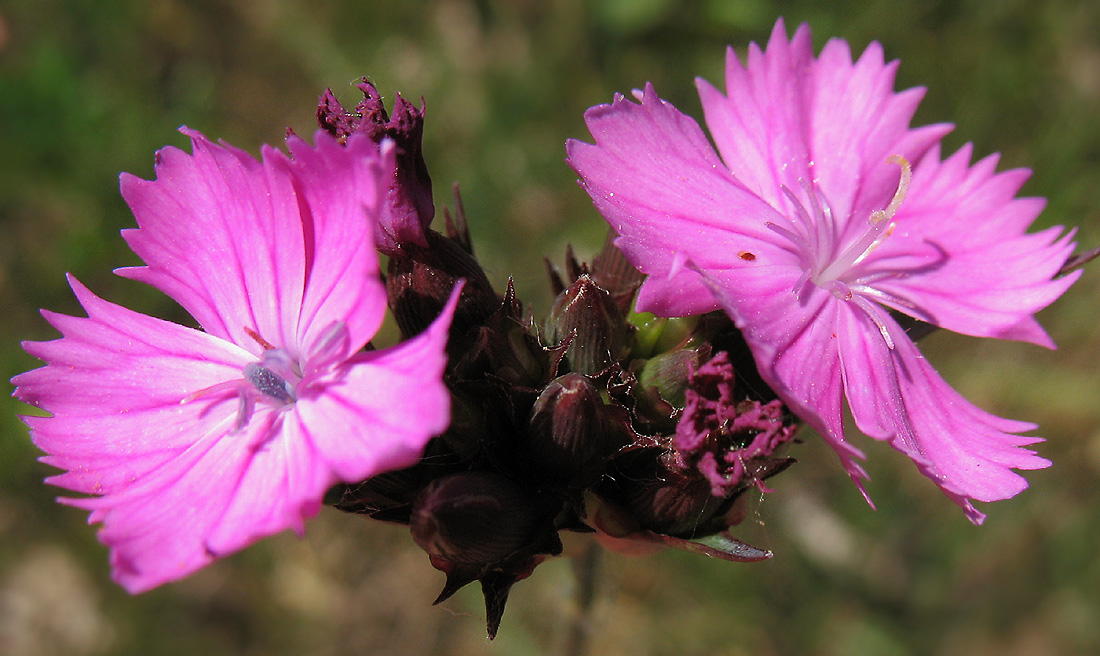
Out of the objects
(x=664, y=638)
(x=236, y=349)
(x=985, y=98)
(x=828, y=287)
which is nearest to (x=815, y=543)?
(x=664, y=638)

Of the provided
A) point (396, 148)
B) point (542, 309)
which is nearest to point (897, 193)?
point (396, 148)

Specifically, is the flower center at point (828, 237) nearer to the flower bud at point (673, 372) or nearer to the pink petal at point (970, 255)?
the pink petal at point (970, 255)

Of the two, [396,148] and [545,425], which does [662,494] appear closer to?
[545,425]

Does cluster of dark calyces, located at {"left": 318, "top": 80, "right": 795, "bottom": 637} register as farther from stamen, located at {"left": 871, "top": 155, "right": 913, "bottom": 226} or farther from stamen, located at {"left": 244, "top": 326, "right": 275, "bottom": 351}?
stamen, located at {"left": 871, "top": 155, "right": 913, "bottom": 226}

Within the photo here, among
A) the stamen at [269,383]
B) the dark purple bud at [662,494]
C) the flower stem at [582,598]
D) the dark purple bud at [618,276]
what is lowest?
the flower stem at [582,598]

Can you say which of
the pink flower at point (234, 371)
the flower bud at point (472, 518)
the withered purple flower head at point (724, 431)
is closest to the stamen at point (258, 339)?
the pink flower at point (234, 371)

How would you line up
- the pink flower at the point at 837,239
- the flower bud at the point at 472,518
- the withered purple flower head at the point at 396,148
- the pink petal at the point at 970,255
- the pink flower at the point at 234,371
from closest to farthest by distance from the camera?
the pink flower at the point at 234,371
the flower bud at the point at 472,518
the pink flower at the point at 837,239
the withered purple flower head at the point at 396,148
the pink petal at the point at 970,255
